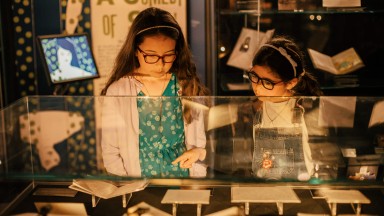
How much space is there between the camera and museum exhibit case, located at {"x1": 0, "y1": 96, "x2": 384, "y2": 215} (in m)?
1.94

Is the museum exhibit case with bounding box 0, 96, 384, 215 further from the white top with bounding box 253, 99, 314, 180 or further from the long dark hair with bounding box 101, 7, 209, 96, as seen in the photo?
the long dark hair with bounding box 101, 7, 209, 96

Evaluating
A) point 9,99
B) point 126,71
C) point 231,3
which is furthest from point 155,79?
point 9,99

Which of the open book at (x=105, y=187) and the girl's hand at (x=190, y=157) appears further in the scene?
the girl's hand at (x=190, y=157)

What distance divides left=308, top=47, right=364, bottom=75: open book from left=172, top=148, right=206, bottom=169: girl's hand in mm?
2319

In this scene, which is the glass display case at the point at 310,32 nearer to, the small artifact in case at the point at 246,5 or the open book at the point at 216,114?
the small artifact in case at the point at 246,5

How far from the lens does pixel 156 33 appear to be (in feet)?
8.30

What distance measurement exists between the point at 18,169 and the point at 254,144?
976mm

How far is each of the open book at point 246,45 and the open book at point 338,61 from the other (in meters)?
0.44

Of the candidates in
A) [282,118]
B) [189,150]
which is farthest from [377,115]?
[189,150]

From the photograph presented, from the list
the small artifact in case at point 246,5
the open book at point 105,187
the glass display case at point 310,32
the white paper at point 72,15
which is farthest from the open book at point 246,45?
the open book at point 105,187

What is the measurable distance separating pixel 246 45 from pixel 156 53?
5.63 ft

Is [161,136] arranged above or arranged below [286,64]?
below

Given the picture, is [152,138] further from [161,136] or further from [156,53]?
[156,53]

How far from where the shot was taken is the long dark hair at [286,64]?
2.44 metres
